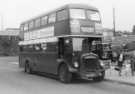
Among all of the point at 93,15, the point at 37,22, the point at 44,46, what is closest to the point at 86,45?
the point at 93,15

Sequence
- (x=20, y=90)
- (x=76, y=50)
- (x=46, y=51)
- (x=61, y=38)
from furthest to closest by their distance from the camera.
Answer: (x=46, y=51), (x=61, y=38), (x=76, y=50), (x=20, y=90)

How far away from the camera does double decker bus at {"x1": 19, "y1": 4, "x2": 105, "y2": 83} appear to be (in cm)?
1347

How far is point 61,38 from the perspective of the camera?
14.5 m

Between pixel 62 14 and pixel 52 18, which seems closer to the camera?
pixel 62 14

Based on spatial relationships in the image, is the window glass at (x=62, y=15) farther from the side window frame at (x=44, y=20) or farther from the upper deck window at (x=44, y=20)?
the upper deck window at (x=44, y=20)

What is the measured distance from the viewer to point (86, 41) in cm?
1405

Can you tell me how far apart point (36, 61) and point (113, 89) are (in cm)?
787

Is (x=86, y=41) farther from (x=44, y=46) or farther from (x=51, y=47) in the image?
(x=44, y=46)

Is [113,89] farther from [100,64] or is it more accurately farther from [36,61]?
[36,61]

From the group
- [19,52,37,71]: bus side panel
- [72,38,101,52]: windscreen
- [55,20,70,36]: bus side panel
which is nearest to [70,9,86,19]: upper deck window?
[55,20,70,36]: bus side panel

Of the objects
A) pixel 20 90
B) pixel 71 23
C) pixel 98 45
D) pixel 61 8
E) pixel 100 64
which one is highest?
pixel 61 8

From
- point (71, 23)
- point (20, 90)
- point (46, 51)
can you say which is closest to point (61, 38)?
point (71, 23)

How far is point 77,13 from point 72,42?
1652mm

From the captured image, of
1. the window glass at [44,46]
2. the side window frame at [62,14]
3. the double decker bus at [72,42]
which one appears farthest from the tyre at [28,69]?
the side window frame at [62,14]
